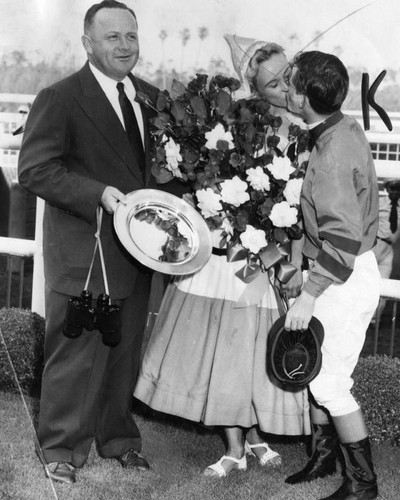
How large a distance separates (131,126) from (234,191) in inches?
23.3

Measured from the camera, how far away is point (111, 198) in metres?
4.07

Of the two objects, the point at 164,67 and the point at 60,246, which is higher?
the point at 164,67

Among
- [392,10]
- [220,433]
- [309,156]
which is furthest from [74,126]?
[220,433]

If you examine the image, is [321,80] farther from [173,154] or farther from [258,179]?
[173,154]

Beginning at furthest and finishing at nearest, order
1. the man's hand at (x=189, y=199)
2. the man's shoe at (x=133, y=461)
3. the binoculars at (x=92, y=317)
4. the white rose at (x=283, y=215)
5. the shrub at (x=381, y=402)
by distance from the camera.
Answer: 1. the shrub at (x=381, y=402)
2. the man's shoe at (x=133, y=461)
3. the man's hand at (x=189, y=199)
4. the binoculars at (x=92, y=317)
5. the white rose at (x=283, y=215)

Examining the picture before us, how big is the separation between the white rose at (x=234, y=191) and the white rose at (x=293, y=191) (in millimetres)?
173

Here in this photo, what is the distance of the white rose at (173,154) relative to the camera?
4160 millimetres

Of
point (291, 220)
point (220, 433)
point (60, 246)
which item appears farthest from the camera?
point (220, 433)

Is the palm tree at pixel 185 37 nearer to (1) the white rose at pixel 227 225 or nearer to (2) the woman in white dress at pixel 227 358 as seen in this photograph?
(2) the woman in white dress at pixel 227 358

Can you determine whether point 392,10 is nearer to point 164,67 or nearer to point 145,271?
point 164,67

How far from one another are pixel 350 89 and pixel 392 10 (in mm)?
423

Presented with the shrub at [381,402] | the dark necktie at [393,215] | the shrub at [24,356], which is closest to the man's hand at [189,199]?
the shrub at [381,402]

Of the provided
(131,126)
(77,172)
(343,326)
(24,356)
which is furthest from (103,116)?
(24,356)

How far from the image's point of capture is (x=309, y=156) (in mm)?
4074
